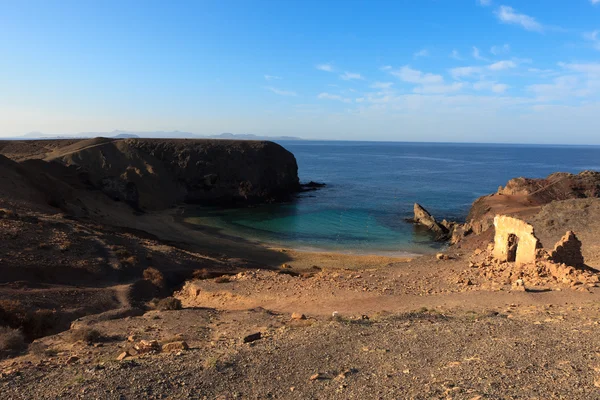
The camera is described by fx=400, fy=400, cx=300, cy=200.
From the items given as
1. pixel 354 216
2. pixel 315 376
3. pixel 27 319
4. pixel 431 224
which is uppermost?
pixel 315 376

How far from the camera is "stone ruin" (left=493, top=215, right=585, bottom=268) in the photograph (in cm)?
1709

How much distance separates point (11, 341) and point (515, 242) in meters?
20.1

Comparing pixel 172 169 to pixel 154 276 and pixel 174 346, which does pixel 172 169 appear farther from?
pixel 174 346

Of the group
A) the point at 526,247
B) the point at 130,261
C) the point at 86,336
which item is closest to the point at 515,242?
the point at 526,247

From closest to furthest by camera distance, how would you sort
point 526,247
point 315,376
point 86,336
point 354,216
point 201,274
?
point 315,376
point 86,336
point 526,247
point 201,274
point 354,216

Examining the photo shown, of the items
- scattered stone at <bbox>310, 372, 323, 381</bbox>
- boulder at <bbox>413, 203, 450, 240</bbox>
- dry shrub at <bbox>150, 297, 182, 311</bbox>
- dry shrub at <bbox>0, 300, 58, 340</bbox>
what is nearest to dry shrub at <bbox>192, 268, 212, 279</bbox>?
dry shrub at <bbox>150, 297, 182, 311</bbox>

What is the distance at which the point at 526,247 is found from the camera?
1820 centimetres

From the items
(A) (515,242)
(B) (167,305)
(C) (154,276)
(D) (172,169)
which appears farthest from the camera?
(D) (172,169)

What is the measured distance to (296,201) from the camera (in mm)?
63938

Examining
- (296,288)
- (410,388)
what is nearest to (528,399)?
(410,388)

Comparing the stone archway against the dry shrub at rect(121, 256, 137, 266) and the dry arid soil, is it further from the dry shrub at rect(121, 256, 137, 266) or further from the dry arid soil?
the dry shrub at rect(121, 256, 137, 266)

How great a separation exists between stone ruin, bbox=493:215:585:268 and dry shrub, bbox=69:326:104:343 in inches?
678

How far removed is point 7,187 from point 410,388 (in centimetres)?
3617

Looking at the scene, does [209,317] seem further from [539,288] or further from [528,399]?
[539,288]
